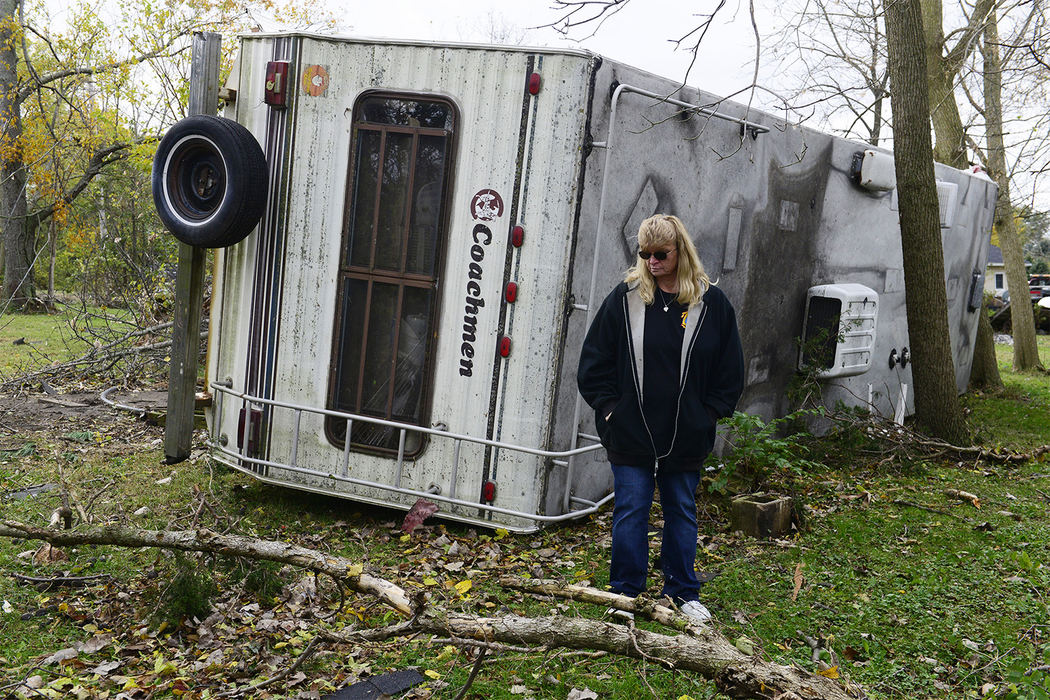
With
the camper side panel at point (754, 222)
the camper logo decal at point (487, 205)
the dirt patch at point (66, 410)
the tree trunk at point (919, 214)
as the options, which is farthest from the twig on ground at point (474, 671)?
the tree trunk at point (919, 214)

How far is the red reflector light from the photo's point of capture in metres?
5.58

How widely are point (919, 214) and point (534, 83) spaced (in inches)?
171

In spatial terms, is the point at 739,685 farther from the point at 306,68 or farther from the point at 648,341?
the point at 306,68

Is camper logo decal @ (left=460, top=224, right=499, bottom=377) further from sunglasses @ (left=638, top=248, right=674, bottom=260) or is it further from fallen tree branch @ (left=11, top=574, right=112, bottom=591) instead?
fallen tree branch @ (left=11, top=574, right=112, bottom=591)

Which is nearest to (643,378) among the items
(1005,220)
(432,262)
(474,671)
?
(474,671)

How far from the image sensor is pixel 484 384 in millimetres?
5789

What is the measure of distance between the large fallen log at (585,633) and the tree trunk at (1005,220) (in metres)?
12.6

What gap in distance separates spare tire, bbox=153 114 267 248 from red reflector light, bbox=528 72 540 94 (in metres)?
1.82

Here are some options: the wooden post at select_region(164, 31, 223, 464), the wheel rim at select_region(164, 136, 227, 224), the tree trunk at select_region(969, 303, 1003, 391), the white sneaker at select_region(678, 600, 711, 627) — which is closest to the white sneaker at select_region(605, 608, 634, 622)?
the white sneaker at select_region(678, 600, 711, 627)

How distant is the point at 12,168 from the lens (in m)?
24.7

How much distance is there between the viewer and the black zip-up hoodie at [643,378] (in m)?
4.53

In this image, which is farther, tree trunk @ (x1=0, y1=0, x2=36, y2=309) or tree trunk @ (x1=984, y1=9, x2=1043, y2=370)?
tree trunk @ (x1=0, y1=0, x2=36, y2=309)

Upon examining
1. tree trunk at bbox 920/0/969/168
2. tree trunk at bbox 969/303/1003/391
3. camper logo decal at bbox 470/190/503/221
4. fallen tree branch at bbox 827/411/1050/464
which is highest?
tree trunk at bbox 920/0/969/168

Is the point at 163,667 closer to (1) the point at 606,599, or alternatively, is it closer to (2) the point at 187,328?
(1) the point at 606,599
